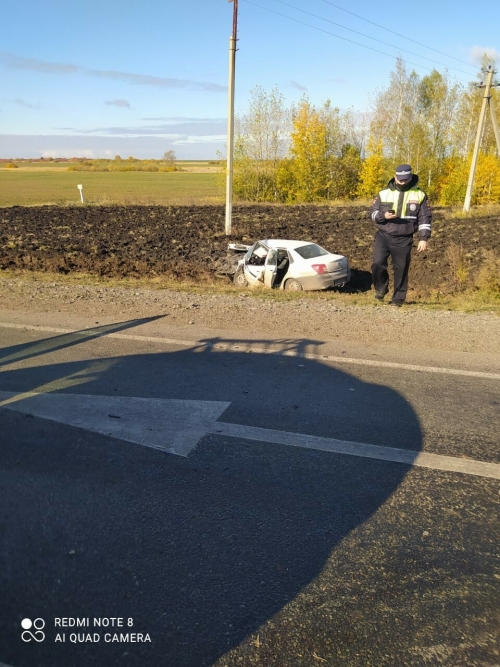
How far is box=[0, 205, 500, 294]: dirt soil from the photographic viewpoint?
610 inches

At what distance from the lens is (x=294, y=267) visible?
497 inches

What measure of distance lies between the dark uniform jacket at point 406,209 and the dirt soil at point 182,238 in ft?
13.6

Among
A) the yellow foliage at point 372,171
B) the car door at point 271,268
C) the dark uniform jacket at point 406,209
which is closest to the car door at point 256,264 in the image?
the car door at point 271,268

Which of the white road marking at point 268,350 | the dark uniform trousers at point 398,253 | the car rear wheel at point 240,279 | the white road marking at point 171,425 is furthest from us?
the car rear wheel at point 240,279

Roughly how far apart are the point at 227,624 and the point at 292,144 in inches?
2120

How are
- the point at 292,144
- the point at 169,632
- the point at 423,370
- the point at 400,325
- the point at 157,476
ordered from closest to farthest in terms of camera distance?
the point at 169,632, the point at 157,476, the point at 423,370, the point at 400,325, the point at 292,144

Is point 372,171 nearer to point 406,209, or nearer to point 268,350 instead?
point 406,209

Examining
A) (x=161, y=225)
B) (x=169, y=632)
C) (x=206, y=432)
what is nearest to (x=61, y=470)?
(x=206, y=432)

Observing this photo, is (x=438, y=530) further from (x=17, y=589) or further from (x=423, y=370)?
(x=423, y=370)

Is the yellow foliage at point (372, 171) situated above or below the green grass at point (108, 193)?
above

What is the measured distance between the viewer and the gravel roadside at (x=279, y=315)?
6.97 metres

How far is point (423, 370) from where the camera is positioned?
18.7 ft

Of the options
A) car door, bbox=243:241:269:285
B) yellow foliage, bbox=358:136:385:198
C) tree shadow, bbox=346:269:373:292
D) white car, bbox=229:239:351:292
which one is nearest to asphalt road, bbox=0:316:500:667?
white car, bbox=229:239:351:292

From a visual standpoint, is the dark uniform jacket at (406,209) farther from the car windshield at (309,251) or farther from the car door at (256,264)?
the car door at (256,264)
